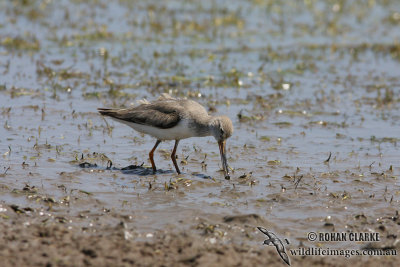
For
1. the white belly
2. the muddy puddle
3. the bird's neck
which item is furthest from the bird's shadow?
the bird's neck

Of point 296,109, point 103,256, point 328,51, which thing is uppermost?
point 328,51

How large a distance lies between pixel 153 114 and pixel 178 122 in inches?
17.4

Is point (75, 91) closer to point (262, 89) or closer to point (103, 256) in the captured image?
point (262, 89)

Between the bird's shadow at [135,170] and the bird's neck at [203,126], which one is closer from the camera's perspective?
the bird's shadow at [135,170]

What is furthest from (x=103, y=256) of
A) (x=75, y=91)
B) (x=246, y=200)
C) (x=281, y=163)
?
(x=75, y=91)

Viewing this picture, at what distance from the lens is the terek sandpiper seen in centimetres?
973

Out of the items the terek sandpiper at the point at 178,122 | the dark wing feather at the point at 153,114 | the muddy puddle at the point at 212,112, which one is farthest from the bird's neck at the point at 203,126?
the muddy puddle at the point at 212,112

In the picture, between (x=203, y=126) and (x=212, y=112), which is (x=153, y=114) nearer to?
(x=203, y=126)

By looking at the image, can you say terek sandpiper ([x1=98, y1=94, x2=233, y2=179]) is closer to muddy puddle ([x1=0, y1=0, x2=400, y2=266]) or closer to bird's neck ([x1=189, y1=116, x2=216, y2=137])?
bird's neck ([x1=189, y1=116, x2=216, y2=137])

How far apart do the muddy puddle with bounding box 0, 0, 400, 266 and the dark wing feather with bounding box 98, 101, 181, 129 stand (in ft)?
2.23

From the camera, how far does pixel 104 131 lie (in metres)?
11.5

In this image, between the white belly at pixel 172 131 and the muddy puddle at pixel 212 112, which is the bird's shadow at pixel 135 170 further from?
the white belly at pixel 172 131

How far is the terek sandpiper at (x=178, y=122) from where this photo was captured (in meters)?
9.73

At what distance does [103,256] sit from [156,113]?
3.82m
